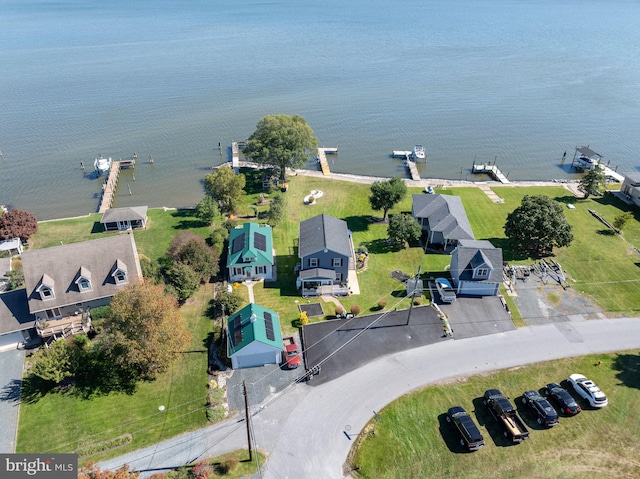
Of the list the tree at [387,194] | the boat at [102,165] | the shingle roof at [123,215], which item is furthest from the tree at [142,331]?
the boat at [102,165]

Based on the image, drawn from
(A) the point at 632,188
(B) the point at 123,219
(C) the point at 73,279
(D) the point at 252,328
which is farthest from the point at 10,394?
(A) the point at 632,188

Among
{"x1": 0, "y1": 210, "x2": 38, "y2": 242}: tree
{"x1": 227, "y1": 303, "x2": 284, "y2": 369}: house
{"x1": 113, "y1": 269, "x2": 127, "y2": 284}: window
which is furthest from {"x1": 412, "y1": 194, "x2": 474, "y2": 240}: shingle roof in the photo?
{"x1": 0, "y1": 210, "x2": 38, "y2": 242}: tree

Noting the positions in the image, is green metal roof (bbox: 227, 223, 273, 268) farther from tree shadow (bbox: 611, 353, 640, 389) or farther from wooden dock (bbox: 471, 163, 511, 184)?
wooden dock (bbox: 471, 163, 511, 184)

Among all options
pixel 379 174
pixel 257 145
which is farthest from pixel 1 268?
pixel 379 174

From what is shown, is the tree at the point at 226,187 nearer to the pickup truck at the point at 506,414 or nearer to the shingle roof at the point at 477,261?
the shingle roof at the point at 477,261

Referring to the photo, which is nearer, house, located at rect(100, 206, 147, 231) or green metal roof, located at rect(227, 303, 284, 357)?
green metal roof, located at rect(227, 303, 284, 357)

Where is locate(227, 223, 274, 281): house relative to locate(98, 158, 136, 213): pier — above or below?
below
